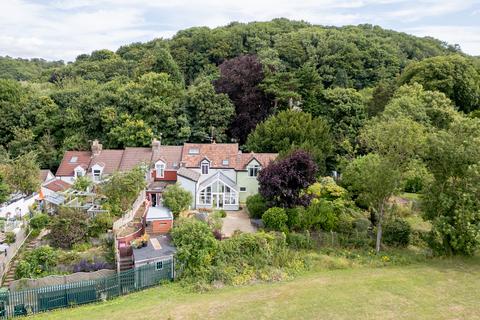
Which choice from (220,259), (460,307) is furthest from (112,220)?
(460,307)

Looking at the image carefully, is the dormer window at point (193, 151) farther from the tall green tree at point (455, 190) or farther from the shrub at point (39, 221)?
the tall green tree at point (455, 190)

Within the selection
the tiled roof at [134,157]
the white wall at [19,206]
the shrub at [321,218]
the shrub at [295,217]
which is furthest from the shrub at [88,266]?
the tiled roof at [134,157]

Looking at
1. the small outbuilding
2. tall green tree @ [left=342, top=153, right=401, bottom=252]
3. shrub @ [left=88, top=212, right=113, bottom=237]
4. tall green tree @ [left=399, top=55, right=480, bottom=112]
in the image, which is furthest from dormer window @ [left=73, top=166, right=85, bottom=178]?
tall green tree @ [left=399, top=55, right=480, bottom=112]

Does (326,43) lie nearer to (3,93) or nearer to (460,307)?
(3,93)

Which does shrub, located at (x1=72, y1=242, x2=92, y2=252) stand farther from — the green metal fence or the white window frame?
the white window frame

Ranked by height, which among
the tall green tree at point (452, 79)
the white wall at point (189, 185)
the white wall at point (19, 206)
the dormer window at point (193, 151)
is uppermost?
the tall green tree at point (452, 79)
